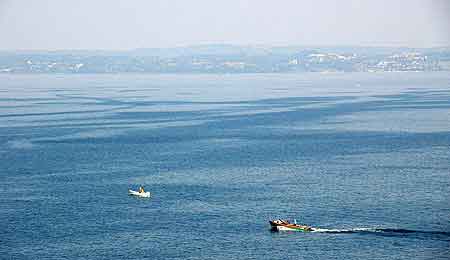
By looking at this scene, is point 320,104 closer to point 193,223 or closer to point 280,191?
point 280,191

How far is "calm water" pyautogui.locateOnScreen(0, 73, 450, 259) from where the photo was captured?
52.9m

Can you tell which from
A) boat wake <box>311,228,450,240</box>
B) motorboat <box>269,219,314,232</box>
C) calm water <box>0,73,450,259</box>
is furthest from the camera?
motorboat <box>269,219,314,232</box>

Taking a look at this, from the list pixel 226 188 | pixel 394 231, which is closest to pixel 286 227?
pixel 394 231

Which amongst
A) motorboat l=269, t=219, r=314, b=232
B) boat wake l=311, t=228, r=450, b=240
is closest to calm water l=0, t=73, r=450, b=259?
boat wake l=311, t=228, r=450, b=240

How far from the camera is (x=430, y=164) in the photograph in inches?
3300

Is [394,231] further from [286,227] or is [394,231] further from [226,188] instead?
[226,188]

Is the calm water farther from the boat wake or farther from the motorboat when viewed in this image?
the motorboat

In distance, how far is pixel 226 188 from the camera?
7250 centimetres

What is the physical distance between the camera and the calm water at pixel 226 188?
52.9 meters

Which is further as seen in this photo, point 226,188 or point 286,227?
point 226,188

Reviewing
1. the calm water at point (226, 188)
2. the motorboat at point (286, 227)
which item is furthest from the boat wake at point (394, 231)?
the motorboat at point (286, 227)

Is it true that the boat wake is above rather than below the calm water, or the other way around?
above

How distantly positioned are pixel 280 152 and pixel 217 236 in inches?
1692

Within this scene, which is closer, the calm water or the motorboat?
the calm water
